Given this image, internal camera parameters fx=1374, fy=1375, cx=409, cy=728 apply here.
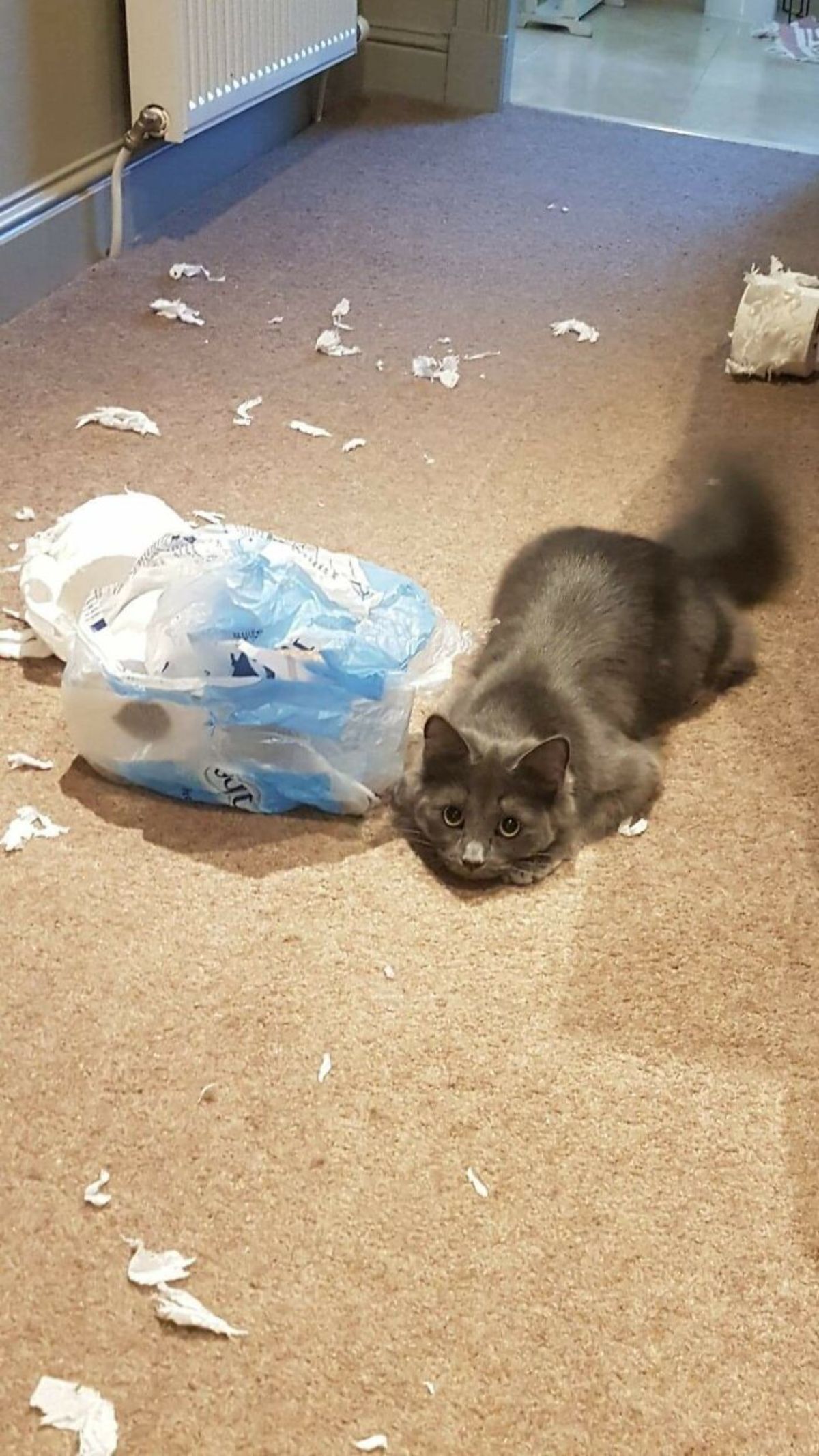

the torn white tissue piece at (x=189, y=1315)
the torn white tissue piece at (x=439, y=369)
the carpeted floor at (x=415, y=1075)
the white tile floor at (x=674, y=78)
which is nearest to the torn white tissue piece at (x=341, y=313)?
the torn white tissue piece at (x=439, y=369)

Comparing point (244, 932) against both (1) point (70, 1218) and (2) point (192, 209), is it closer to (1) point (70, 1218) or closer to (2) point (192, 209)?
(1) point (70, 1218)

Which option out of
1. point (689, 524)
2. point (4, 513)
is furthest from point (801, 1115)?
point (4, 513)

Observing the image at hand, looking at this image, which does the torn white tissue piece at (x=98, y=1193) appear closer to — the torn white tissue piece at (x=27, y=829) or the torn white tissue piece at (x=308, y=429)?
the torn white tissue piece at (x=27, y=829)

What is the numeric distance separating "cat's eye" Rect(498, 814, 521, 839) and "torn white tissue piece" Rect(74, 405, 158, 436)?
39.9 inches

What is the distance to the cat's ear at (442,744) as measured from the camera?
1.32 m

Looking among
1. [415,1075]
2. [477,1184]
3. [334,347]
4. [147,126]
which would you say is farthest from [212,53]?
[477,1184]

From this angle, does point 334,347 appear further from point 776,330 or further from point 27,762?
point 27,762

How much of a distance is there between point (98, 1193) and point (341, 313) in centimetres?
179

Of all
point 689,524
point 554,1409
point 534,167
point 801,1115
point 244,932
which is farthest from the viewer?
point 534,167

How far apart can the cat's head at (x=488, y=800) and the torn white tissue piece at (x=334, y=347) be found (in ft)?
3.88

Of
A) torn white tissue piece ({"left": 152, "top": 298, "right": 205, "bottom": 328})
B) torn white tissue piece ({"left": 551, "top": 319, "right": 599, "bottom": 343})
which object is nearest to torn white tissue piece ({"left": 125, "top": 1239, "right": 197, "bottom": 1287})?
torn white tissue piece ({"left": 152, "top": 298, "right": 205, "bottom": 328})

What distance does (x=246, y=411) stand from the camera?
7.06 ft

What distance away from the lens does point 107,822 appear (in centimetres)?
141

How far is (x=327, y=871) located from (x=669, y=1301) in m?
0.53
